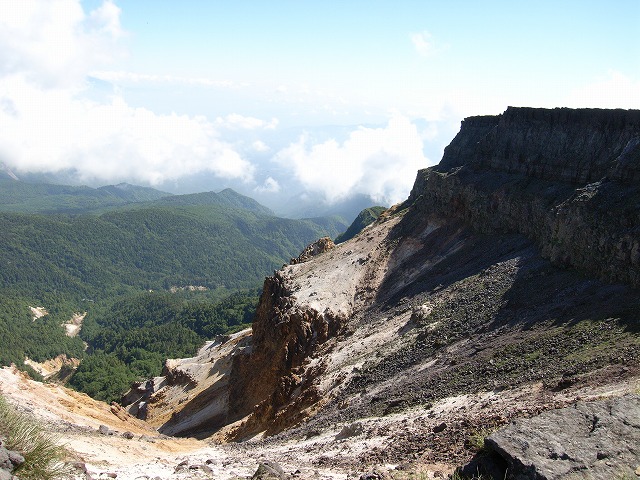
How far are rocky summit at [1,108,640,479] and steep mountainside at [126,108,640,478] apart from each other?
126 mm

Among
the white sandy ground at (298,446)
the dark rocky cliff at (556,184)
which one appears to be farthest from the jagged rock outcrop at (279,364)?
the dark rocky cliff at (556,184)

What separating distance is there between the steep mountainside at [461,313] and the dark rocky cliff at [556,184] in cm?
12

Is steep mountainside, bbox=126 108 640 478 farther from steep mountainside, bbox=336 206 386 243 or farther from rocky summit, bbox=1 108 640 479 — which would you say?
steep mountainside, bbox=336 206 386 243

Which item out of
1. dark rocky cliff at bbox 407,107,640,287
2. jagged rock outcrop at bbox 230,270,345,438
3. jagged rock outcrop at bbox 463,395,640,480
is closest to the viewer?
jagged rock outcrop at bbox 463,395,640,480

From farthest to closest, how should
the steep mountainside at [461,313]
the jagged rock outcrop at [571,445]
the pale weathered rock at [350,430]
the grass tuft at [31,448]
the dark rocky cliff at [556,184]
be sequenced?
1. the dark rocky cliff at [556,184]
2. the pale weathered rock at [350,430]
3. the steep mountainside at [461,313]
4. the jagged rock outcrop at [571,445]
5. the grass tuft at [31,448]

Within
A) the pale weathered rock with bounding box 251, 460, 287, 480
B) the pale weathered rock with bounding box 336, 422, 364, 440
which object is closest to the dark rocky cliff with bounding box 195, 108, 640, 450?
the pale weathered rock with bounding box 336, 422, 364, 440

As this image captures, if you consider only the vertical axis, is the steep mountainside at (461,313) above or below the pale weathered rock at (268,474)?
above

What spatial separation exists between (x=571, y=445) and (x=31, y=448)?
11.7 meters

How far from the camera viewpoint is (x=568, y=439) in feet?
37.4

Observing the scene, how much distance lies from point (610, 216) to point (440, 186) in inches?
917

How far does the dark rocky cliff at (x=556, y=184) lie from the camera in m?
27.0

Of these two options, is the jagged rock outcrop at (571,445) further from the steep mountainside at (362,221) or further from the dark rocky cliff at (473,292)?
the steep mountainside at (362,221)

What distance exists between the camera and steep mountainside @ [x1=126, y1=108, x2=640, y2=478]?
1920cm

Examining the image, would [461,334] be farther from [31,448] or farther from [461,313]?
[31,448]
